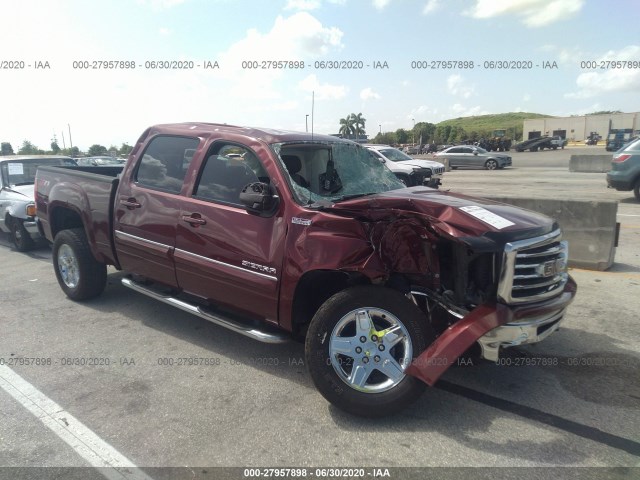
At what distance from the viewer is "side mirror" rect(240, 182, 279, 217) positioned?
3.59 m

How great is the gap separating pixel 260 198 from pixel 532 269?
77.0 inches

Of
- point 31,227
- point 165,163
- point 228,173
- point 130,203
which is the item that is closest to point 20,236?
point 31,227

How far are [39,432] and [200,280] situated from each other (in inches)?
63.0

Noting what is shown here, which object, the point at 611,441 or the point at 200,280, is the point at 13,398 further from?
the point at 611,441

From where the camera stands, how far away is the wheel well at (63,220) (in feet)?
19.5

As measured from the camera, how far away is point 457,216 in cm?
310

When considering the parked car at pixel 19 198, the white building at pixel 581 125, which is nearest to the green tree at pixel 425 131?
the white building at pixel 581 125

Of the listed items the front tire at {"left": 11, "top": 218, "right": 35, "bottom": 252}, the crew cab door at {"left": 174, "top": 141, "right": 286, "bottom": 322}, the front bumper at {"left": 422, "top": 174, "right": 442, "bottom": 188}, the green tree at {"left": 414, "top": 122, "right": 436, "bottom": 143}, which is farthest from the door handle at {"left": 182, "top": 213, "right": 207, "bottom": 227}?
the green tree at {"left": 414, "top": 122, "right": 436, "bottom": 143}

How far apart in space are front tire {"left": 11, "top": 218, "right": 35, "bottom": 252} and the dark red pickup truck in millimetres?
5145

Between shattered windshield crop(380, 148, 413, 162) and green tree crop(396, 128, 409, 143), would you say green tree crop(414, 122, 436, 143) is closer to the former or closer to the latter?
green tree crop(396, 128, 409, 143)

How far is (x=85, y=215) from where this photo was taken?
5.36m

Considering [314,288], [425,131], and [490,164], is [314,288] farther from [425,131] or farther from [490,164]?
[425,131]

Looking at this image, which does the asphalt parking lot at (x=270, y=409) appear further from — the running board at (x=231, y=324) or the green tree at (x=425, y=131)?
the green tree at (x=425, y=131)

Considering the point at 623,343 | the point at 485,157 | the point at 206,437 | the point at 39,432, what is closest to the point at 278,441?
the point at 206,437
